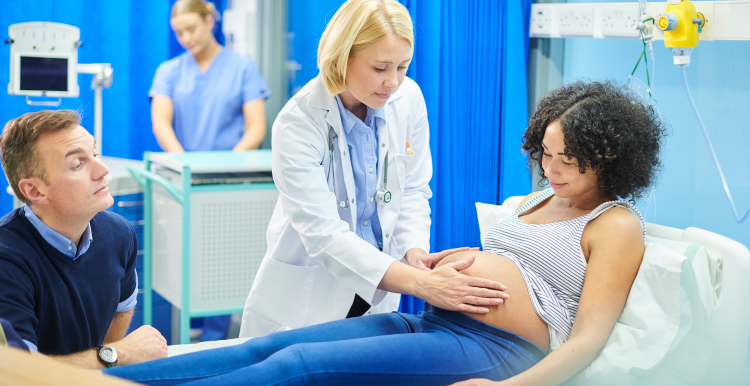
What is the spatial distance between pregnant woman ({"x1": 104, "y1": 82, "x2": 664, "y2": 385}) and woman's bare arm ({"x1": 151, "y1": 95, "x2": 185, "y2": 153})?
193cm

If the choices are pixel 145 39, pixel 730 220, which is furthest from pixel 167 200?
pixel 730 220

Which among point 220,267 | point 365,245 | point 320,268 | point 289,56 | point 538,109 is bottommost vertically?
point 220,267

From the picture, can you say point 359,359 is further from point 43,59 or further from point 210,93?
point 210,93

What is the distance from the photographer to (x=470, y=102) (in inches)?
96.3

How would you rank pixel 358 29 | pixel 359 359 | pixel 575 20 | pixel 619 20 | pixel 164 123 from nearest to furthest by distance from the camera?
pixel 359 359 → pixel 358 29 → pixel 619 20 → pixel 575 20 → pixel 164 123

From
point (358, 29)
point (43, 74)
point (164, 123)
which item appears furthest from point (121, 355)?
point (164, 123)

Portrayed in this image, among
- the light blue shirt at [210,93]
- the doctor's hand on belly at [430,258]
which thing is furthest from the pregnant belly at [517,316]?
the light blue shirt at [210,93]

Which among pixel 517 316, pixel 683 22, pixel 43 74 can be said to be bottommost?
pixel 517 316

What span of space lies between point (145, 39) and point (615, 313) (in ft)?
9.62

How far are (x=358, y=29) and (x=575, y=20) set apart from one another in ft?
3.46

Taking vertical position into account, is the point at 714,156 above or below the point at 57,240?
above

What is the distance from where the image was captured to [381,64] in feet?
5.21

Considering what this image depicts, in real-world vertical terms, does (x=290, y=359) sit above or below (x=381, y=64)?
below

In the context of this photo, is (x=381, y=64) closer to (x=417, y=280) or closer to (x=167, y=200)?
(x=417, y=280)
